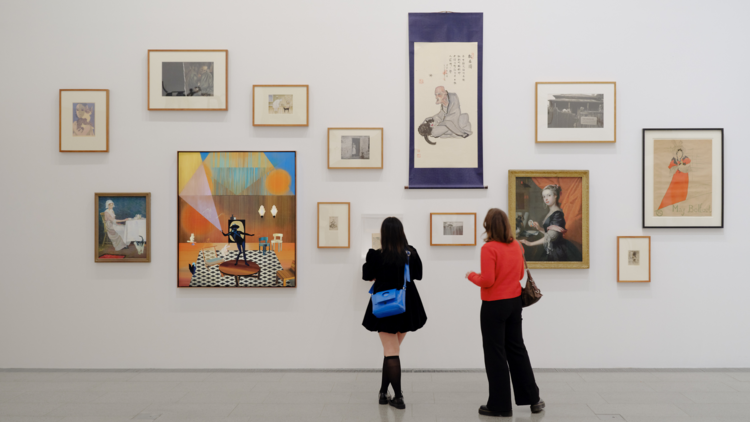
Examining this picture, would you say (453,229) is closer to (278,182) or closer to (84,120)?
(278,182)

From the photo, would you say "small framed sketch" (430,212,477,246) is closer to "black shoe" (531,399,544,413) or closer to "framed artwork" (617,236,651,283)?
"framed artwork" (617,236,651,283)

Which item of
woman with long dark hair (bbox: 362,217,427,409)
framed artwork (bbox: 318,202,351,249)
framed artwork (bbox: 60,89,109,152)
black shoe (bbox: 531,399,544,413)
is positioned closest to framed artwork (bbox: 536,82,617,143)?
woman with long dark hair (bbox: 362,217,427,409)

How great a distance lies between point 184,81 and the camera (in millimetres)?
4777

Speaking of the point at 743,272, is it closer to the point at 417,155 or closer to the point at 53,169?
the point at 417,155

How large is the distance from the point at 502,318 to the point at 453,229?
4.54ft

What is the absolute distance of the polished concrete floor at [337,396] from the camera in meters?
3.62

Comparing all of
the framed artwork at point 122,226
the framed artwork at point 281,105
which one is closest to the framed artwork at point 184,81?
the framed artwork at point 281,105

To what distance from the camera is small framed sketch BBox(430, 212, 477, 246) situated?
4.72m

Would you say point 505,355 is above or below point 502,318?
below

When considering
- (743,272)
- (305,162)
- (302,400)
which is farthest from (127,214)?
(743,272)

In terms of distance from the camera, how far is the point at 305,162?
4789 millimetres

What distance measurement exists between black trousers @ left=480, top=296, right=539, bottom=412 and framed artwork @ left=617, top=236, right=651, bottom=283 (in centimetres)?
183

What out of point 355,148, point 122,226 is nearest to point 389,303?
point 355,148

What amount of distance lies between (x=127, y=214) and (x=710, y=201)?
6178 mm
